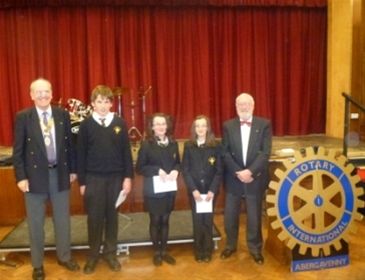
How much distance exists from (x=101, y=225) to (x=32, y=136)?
0.84 metres

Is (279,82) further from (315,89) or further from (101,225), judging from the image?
(101,225)

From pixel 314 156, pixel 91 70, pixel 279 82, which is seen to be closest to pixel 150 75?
pixel 91 70

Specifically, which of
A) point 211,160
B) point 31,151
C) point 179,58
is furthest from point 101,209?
point 179,58

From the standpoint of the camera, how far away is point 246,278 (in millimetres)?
3207

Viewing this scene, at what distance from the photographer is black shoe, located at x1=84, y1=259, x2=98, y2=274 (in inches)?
130

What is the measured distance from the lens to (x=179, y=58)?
21.6ft

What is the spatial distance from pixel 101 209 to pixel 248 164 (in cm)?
117

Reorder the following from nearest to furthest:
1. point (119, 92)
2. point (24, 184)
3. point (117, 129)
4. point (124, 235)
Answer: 1. point (24, 184)
2. point (117, 129)
3. point (124, 235)
4. point (119, 92)

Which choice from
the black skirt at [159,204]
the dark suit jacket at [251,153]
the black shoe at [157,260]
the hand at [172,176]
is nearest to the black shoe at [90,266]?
the black shoe at [157,260]

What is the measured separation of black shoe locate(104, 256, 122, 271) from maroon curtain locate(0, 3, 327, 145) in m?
3.37

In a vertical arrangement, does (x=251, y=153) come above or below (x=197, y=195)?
above

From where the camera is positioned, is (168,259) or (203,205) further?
(168,259)

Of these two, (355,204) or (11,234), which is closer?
(355,204)

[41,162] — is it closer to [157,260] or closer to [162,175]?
[162,175]
